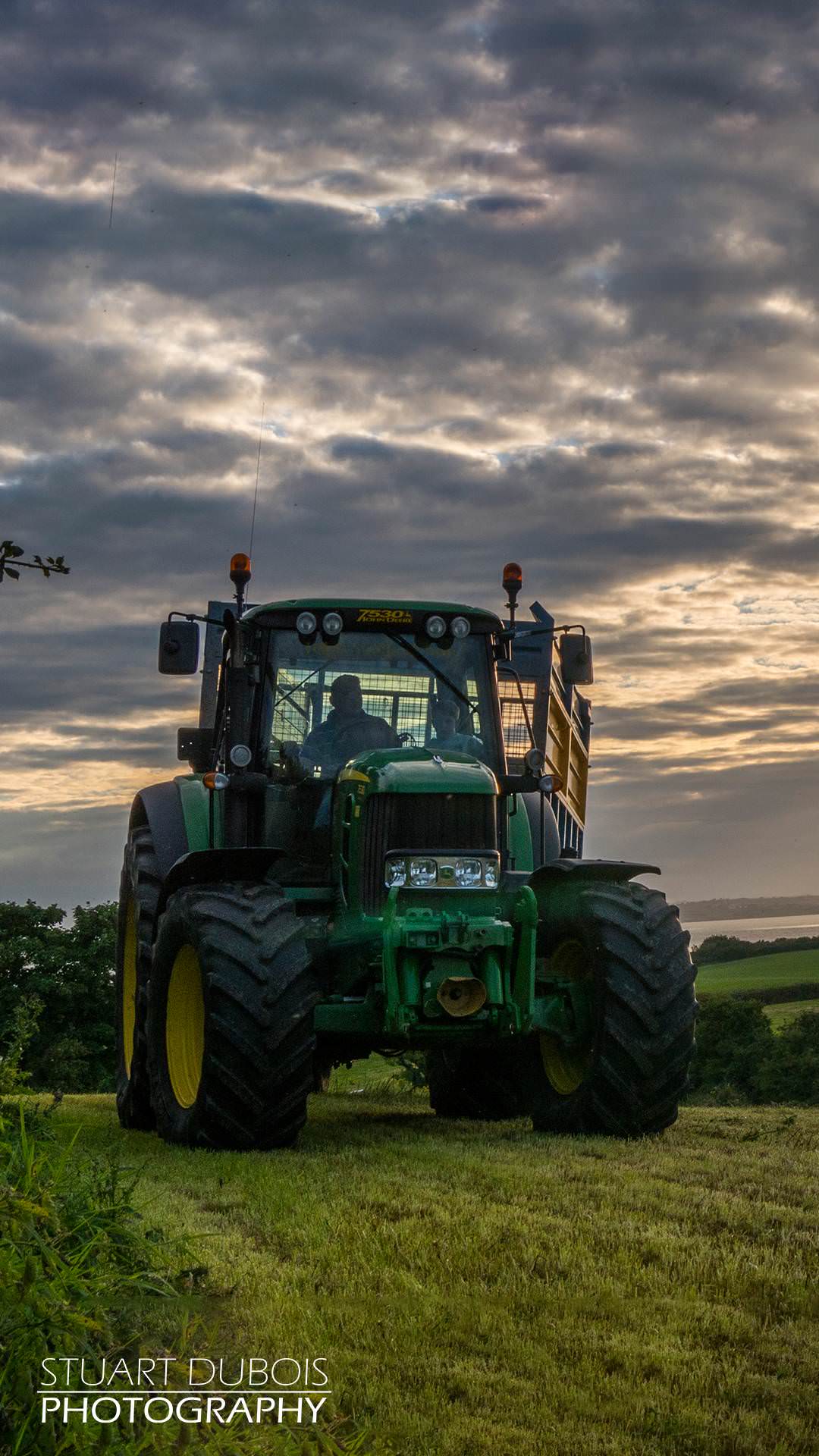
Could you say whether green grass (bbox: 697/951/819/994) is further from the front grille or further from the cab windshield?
the front grille

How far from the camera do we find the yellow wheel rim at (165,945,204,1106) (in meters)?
8.74

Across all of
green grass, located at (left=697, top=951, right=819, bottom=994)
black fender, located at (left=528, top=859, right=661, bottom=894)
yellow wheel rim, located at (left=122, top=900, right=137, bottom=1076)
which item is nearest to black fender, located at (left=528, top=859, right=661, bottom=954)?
black fender, located at (left=528, top=859, right=661, bottom=894)

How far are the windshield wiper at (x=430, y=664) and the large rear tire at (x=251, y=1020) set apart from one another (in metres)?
1.80

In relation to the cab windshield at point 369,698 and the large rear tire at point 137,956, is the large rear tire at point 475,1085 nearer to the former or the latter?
the large rear tire at point 137,956

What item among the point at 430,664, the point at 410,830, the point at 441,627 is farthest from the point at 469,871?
the point at 441,627

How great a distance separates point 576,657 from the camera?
9.91 m

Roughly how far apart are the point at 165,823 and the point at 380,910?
2152mm

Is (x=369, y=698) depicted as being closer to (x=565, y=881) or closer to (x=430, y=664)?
(x=430, y=664)

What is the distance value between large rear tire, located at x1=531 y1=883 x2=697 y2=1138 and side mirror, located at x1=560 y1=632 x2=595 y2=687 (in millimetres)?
1676

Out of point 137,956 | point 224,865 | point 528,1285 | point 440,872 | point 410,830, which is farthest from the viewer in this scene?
point 137,956

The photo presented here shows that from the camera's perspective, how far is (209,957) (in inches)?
315

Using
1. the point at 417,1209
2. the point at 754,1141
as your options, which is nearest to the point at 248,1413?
the point at 417,1209

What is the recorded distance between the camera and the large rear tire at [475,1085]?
33.4 feet

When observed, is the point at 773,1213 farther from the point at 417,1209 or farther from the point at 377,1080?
the point at 377,1080
